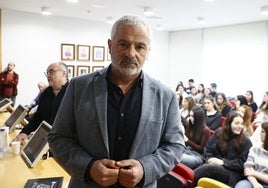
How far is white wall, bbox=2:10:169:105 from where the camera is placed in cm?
720

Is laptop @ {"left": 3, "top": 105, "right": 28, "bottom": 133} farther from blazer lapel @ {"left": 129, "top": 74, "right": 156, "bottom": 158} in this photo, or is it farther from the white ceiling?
the white ceiling

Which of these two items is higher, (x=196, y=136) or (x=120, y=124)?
(x=120, y=124)

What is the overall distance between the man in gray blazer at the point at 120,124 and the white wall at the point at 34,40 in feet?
22.3

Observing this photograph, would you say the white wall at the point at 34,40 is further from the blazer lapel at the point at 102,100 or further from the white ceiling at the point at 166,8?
the blazer lapel at the point at 102,100

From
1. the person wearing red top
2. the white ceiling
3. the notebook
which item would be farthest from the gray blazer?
the person wearing red top

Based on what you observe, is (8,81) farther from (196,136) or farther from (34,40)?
(196,136)

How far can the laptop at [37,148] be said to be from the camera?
6.63ft

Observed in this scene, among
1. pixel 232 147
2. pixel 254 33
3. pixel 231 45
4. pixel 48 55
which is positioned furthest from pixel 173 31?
pixel 232 147

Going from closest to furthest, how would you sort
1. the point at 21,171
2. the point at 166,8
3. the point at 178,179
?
the point at 21,171, the point at 178,179, the point at 166,8

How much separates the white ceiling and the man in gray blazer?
14.9ft

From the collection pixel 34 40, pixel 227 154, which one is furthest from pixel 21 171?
pixel 34 40

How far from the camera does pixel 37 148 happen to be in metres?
2.11

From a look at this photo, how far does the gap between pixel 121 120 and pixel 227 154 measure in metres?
2.28

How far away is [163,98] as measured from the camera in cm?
121
